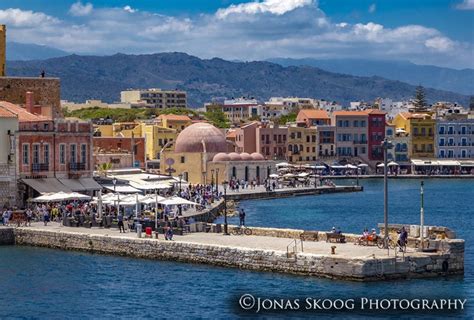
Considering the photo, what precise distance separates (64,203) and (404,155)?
330 ft

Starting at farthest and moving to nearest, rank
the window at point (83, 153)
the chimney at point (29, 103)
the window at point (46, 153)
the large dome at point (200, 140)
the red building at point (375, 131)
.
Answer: the red building at point (375, 131) < the large dome at point (200, 140) < the chimney at point (29, 103) < the window at point (83, 153) < the window at point (46, 153)

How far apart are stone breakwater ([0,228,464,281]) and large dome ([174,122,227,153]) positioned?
5935 cm

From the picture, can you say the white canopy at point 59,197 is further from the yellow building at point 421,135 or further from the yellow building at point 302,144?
the yellow building at point 421,135

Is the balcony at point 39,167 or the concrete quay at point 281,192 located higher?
the balcony at point 39,167

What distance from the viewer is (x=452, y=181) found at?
147250 mm

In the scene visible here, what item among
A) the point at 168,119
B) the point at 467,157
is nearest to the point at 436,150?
the point at 467,157

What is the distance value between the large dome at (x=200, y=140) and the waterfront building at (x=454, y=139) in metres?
55.0

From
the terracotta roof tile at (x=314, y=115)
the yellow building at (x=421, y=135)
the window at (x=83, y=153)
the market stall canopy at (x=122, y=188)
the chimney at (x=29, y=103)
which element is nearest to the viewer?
the market stall canopy at (x=122, y=188)

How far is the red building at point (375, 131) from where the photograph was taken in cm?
15475

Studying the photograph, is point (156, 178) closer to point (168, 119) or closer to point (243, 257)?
point (243, 257)

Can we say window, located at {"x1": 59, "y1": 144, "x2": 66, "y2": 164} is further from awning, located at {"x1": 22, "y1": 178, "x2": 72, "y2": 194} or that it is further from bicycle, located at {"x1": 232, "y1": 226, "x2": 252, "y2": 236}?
bicycle, located at {"x1": 232, "y1": 226, "x2": 252, "y2": 236}
